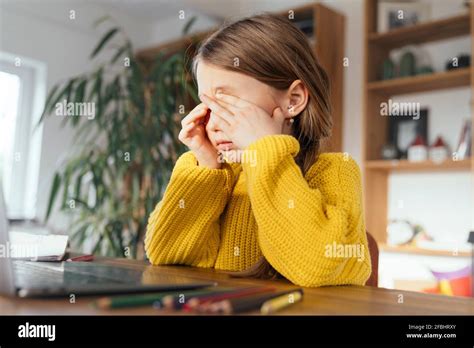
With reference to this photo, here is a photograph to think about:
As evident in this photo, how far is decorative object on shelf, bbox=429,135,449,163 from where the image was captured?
2580mm

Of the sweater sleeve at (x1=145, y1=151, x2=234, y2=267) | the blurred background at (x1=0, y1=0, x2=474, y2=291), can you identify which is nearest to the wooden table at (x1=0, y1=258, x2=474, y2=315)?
the sweater sleeve at (x1=145, y1=151, x2=234, y2=267)

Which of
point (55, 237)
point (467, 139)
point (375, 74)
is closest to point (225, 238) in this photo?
point (55, 237)

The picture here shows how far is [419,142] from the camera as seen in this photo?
2682 mm

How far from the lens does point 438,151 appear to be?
8.52 ft

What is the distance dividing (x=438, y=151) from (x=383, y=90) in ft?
1.57

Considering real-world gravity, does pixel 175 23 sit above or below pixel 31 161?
above

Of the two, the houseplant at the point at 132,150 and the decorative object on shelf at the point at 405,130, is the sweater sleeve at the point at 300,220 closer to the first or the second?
the houseplant at the point at 132,150

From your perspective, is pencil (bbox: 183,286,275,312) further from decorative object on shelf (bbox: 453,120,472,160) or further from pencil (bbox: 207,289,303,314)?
decorative object on shelf (bbox: 453,120,472,160)

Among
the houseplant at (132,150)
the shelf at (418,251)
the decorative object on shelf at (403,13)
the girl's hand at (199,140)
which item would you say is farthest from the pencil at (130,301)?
the decorative object on shelf at (403,13)

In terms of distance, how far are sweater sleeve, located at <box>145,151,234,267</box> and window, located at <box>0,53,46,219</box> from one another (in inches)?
107

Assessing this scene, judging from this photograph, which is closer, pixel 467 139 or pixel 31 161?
pixel 467 139

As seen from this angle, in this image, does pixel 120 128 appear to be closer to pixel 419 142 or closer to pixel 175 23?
pixel 419 142

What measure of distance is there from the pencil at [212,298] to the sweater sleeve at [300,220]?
0.17 meters

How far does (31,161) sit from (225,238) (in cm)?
282
